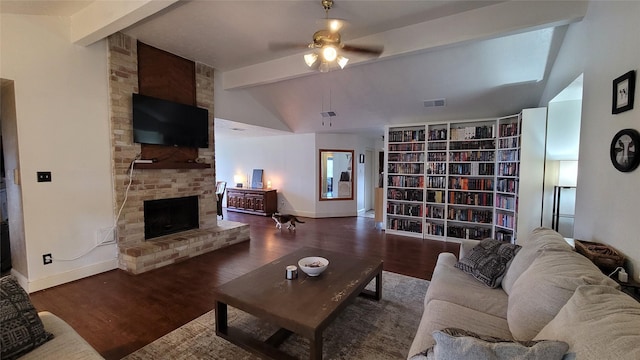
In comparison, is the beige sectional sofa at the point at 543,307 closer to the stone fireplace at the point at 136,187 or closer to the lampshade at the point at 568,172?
the lampshade at the point at 568,172

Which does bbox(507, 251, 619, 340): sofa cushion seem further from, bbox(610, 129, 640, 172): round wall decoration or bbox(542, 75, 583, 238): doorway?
bbox(542, 75, 583, 238): doorway

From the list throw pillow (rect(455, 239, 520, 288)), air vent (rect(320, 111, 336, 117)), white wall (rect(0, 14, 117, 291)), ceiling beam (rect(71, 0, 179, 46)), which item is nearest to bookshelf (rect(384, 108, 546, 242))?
air vent (rect(320, 111, 336, 117))

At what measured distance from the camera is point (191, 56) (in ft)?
13.8

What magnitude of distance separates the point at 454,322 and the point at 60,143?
4242mm

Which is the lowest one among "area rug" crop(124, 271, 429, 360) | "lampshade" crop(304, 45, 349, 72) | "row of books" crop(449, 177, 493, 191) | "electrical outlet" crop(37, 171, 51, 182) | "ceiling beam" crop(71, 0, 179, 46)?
"area rug" crop(124, 271, 429, 360)

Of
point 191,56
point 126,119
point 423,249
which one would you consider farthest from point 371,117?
point 126,119

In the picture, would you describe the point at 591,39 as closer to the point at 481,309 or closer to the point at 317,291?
the point at 481,309

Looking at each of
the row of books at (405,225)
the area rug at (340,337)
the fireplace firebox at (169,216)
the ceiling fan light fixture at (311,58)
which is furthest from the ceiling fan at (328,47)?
the row of books at (405,225)

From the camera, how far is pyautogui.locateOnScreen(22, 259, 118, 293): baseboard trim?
9.72 feet

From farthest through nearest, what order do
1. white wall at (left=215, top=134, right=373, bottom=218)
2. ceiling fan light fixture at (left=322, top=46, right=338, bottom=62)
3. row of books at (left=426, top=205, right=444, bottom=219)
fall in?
1. white wall at (left=215, top=134, right=373, bottom=218)
2. row of books at (left=426, top=205, right=444, bottom=219)
3. ceiling fan light fixture at (left=322, top=46, right=338, bottom=62)

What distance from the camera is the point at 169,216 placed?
169 inches

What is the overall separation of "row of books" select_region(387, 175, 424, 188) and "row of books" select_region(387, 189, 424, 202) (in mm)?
119

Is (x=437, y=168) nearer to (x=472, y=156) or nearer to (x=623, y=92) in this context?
(x=472, y=156)

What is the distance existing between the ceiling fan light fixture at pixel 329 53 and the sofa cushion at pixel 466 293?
2145 millimetres
